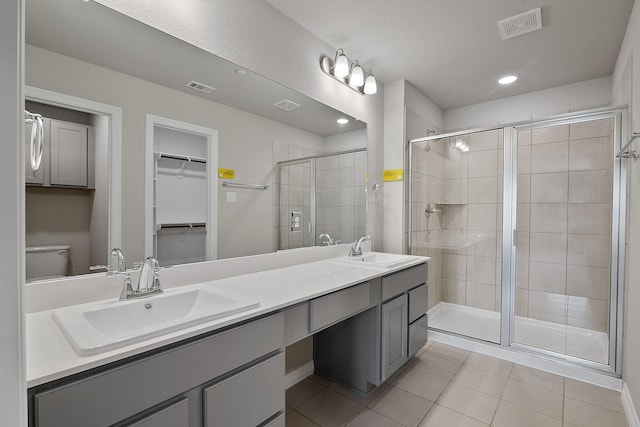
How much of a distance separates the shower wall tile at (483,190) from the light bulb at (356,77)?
1638 mm

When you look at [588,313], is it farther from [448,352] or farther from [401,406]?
[401,406]

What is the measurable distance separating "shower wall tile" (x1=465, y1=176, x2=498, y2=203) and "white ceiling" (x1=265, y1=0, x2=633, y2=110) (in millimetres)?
939

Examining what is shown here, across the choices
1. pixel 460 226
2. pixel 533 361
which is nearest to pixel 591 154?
pixel 460 226

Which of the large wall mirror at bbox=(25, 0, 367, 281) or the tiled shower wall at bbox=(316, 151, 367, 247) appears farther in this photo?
the tiled shower wall at bbox=(316, 151, 367, 247)

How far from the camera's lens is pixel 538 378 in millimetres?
2234

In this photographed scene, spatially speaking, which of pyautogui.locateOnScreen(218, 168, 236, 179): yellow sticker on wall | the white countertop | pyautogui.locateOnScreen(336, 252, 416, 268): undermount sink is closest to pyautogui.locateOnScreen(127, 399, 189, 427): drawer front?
the white countertop

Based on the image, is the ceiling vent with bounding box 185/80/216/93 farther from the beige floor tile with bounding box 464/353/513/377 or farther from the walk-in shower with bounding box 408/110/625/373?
the beige floor tile with bounding box 464/353/513/377

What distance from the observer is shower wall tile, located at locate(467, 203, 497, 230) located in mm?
3025

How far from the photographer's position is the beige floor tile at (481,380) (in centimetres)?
207

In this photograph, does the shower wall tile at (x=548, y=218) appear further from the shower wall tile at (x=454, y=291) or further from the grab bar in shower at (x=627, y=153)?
the shower wall tile at (x=454, y=291)

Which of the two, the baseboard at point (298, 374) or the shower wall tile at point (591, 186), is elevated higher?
the shower wall tile at point (591, 186)

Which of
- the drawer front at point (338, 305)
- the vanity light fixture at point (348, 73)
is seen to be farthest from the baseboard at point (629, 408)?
the vanity light fixture at point (348, 73)

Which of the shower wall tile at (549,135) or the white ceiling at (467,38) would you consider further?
the shower wall tile at (549,135)

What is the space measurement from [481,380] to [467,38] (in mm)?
2479
